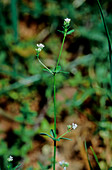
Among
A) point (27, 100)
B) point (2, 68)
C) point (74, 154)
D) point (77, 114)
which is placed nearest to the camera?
point (74, 154)

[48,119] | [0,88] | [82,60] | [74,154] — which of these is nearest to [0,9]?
[0,88]

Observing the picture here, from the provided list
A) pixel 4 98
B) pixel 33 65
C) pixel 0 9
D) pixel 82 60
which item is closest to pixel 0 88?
pixel 4 98

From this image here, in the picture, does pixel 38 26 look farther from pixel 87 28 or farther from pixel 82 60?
pixel 82 60

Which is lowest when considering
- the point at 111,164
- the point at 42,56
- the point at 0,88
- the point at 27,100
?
the point at 111,164

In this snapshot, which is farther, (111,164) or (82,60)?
(82,60)

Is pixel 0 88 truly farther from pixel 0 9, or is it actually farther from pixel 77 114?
pixel 0 9

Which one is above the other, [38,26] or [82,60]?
[38,26]

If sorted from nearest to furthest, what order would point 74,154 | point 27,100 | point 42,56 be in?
point 74,154
point 27,100
point 42,56
